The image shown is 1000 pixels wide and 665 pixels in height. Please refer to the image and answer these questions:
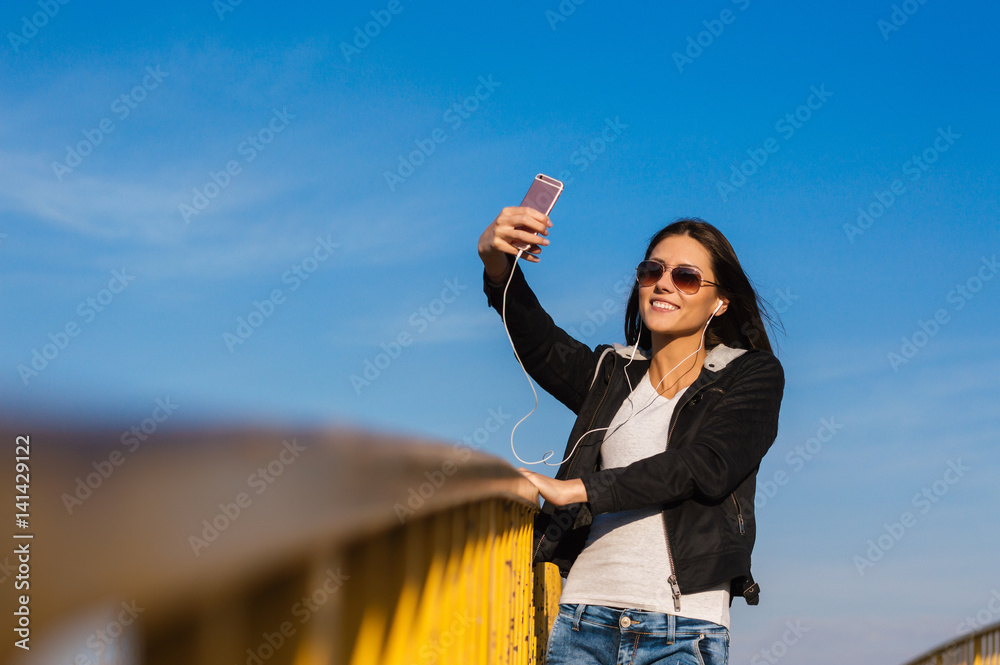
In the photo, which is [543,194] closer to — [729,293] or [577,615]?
[729,293]

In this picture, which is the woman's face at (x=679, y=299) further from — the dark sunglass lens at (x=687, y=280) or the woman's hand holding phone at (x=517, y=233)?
the woman's hand holding phone at (x=517, y=233)

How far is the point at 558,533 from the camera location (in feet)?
9.82

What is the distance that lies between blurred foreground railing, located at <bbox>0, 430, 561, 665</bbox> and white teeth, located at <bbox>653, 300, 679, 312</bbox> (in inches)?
69.4

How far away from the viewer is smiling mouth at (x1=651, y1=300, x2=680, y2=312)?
314cm

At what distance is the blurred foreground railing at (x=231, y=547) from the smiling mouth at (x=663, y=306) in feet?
5.78

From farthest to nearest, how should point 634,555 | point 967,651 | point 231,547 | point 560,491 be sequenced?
point 967,651, point 634,555, point 560,491, point 231,547

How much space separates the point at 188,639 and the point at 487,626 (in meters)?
1.56

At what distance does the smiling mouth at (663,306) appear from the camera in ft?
10.3

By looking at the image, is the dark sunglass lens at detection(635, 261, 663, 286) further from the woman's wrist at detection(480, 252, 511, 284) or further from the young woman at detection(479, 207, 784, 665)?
the woman's wrist at detection(480, 252, 511, 284)

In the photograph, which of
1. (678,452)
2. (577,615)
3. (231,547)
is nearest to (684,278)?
(678,452)

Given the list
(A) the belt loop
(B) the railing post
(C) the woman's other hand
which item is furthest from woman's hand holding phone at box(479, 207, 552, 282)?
(B) the railing post

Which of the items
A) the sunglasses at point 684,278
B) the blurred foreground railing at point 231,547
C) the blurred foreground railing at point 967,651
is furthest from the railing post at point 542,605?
the blurred foreground railing at point 967,651

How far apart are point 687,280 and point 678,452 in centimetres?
79

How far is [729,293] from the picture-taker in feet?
10.7
